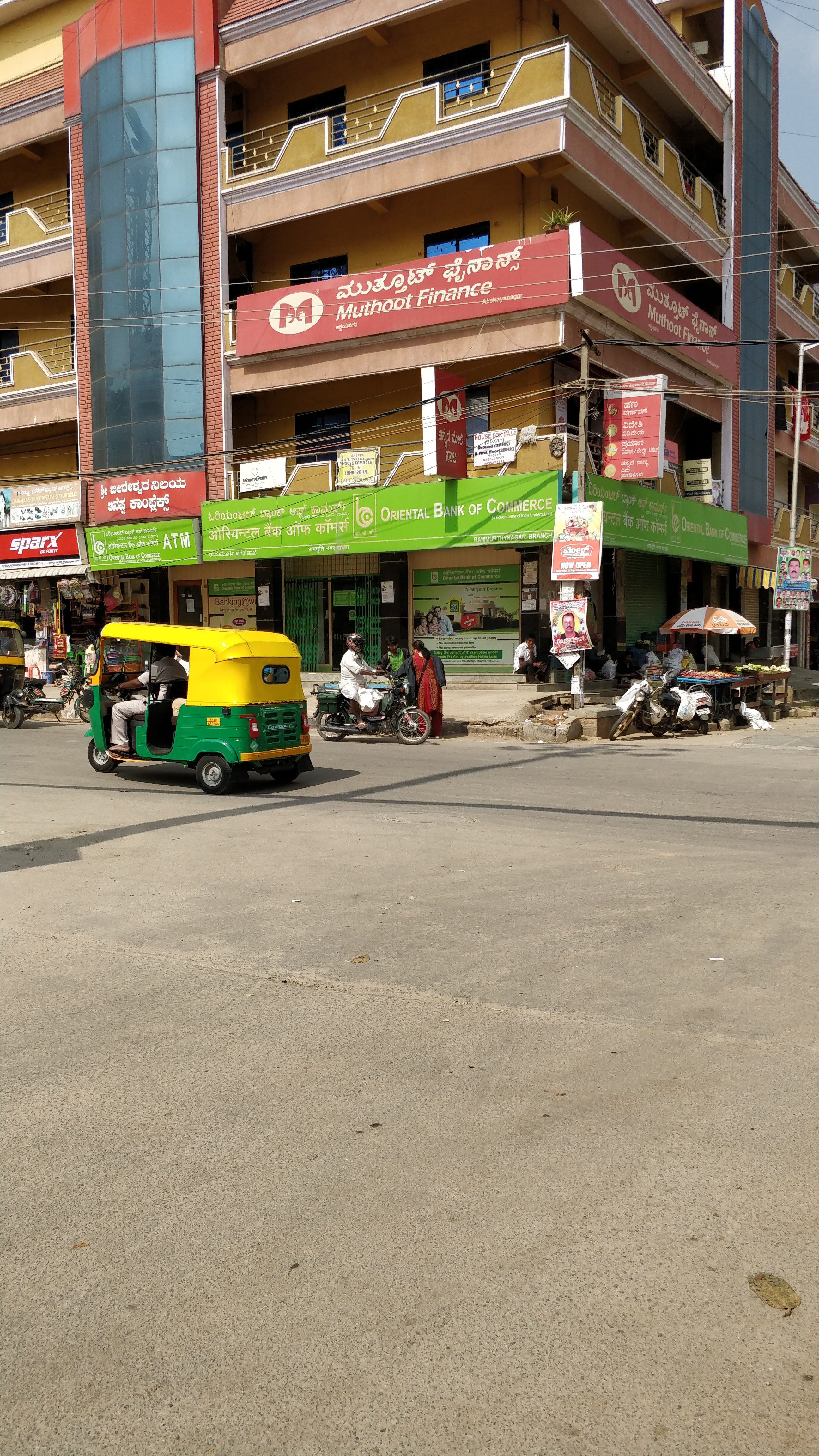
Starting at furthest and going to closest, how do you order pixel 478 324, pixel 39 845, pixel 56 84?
pixel 56 84 < pixel 478 324 < pixel 39 845

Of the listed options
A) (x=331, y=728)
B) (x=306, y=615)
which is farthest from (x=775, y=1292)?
(x=306, y=615)

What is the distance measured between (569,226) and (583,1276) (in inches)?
838

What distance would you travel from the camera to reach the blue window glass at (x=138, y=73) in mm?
26062

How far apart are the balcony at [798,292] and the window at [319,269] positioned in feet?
52.5

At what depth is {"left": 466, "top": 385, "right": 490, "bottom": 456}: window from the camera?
23719 millimetres

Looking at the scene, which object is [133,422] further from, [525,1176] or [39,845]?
[525,1176]

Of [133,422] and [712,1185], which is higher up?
[133,422]

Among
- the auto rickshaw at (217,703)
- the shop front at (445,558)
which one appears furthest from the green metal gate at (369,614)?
the auto rickshaw at (217,703)

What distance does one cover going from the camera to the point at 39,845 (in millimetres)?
9062

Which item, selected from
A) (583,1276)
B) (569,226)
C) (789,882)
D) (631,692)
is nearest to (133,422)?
(569,226)

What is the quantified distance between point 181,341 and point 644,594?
1329cm

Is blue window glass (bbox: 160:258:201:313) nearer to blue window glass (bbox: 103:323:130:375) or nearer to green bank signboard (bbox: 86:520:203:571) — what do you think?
blue window glass (bbox: 103:323:130:375)

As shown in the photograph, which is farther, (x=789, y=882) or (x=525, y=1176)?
(x=789, y=882)

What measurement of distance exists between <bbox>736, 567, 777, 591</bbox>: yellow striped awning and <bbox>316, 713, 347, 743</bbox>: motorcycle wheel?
18201 millimetres
